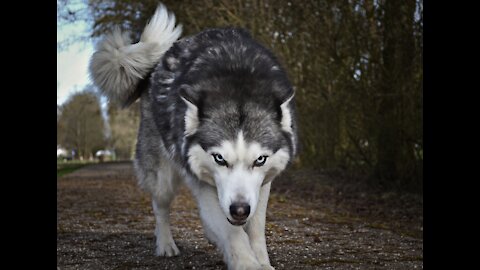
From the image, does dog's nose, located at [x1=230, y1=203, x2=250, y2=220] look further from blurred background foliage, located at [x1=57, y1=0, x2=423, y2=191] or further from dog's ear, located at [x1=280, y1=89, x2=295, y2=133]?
blurred background foliage, located at [x1=57, y1=0, x2=423, y2=191]

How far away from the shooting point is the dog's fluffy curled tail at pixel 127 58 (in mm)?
6305

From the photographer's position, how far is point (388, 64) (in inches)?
371

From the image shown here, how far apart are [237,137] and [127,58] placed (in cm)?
247

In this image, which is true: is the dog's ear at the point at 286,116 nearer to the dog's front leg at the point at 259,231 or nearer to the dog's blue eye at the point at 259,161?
the dog's blue eye at the point at 259,161

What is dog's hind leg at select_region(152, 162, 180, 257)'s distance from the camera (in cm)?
588

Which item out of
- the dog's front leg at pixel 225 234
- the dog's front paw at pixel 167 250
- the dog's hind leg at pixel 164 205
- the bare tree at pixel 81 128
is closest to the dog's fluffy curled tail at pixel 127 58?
the dog's hind leg at pixel 164 205

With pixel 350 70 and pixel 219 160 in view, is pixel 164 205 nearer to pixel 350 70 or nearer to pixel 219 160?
pixel 219 160

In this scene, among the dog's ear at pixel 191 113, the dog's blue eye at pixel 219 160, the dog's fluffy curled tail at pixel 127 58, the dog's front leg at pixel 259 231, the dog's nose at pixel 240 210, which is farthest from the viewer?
the dog's fluffy curled tail at pixel 127 58

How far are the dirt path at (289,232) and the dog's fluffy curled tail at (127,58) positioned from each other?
1.78m

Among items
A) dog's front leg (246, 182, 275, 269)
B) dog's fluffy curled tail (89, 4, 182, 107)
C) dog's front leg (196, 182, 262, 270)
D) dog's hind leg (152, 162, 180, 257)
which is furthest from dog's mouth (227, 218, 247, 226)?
dog's fluffy curled tail (89, 4, 182, 107)

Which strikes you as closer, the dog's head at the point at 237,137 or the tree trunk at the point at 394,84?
the dog's head at the point at 237,137
